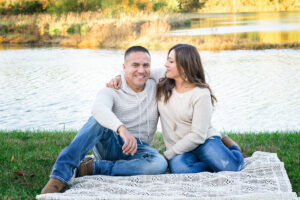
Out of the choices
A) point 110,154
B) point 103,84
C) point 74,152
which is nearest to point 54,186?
point 74,152

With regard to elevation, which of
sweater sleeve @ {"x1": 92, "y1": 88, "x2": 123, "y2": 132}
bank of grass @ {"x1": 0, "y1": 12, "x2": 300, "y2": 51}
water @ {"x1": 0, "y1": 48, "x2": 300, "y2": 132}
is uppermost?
sweater sleeve @ {"x1": 92, "y1": 88, "x2": 123, "y2": 132}

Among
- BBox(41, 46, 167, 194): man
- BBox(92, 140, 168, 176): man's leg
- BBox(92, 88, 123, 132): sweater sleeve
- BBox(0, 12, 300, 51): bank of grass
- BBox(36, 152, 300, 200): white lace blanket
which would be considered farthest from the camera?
BBox(0, 12, 300, 51): bank of grass

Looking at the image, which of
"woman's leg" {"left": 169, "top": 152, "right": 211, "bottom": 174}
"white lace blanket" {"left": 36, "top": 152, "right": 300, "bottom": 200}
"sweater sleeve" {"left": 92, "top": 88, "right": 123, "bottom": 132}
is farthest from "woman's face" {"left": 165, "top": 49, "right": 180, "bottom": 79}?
"white lace blanket" {"left": 36, "top": 152, "right": 300, "bottom": 200}

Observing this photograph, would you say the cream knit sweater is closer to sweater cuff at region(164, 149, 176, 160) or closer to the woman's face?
sweater cuff at region(164, 149, 176, 160)

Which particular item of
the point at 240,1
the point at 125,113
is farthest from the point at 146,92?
the point at 240,1

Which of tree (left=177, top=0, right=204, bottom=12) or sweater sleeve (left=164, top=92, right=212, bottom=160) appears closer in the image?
sweater sleeve (left=164, top=92, right=212, bottom=160)

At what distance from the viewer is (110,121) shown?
3078mm

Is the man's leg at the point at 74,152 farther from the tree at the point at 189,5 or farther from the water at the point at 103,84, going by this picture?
the tree at the point at 189,5

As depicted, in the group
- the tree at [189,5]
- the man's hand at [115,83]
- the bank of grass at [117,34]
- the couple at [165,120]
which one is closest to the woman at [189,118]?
the couple at [165,120]

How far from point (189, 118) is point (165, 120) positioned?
0.23 m

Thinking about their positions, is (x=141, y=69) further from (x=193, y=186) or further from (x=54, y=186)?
(x=54, y=186)

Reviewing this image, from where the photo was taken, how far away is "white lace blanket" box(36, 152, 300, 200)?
2.83 meters

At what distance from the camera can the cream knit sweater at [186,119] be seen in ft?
10.8

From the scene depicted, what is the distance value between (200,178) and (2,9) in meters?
27.8
